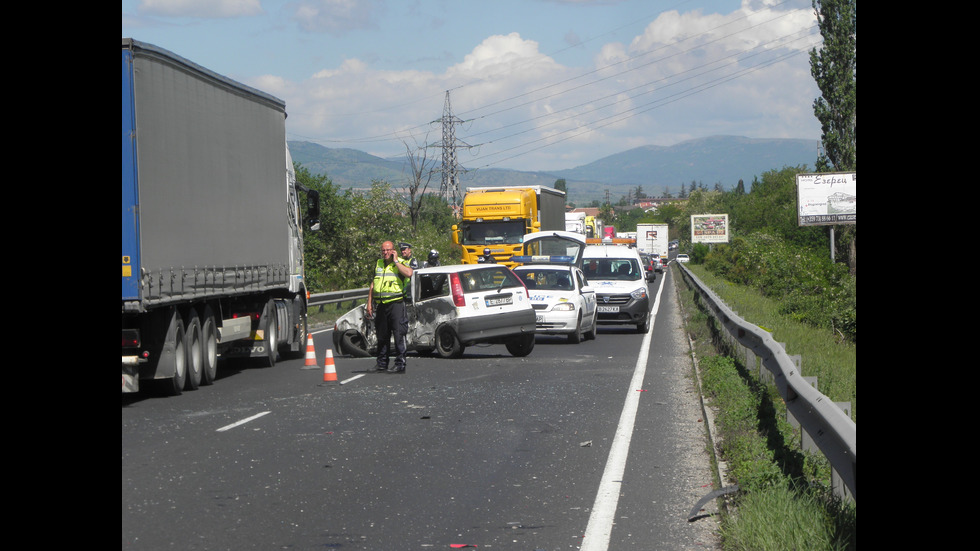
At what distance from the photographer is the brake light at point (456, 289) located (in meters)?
18.1

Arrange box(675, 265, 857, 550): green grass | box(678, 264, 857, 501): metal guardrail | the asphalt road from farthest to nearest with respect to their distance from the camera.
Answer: the asphalt road → box(675, 265, 857, 550): green grass → box(678, 264, 857, 501): metal guardrail

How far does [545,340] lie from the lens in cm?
2297

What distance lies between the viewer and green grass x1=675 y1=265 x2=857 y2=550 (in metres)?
5.91

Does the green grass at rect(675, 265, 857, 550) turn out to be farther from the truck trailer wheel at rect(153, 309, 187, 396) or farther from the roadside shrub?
the roadside shrub

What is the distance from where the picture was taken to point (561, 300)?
21578 mm

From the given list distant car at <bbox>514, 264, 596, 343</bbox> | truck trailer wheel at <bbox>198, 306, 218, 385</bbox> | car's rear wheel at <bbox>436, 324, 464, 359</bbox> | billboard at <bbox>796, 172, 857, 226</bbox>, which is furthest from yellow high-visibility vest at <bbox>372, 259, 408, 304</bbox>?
billboard at <bbox>796, 172, 857, 226</bbox>

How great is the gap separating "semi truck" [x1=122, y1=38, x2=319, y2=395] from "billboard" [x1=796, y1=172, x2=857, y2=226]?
30.2 m

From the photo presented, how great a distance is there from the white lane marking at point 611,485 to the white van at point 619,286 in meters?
10.9
